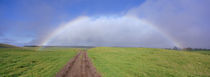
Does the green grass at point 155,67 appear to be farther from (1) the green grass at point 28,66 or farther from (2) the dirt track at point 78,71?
(1) the green grass at point 28,66

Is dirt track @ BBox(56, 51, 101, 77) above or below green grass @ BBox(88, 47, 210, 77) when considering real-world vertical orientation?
above

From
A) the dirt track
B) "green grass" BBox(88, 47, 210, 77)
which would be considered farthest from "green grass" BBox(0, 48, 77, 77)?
"green grass" BBox(88, 47, 210, 77)

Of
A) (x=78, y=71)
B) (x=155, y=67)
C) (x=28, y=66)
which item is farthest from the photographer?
(x=155, y=67)

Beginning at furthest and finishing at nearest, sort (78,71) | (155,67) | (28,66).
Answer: (155,67), (28,66), (78,71)

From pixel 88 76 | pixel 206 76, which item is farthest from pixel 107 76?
pixel 206 76

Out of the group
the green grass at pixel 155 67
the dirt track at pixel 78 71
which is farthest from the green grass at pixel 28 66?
the green grass at pixel 155 67

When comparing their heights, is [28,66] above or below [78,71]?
below

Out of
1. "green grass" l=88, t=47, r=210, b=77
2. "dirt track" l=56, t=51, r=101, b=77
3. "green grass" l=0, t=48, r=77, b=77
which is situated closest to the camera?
"dirt track" l=56, t=51, r=101, b=77

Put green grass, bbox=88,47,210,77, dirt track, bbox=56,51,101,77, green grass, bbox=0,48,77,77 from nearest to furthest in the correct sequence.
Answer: dirt track, bbox=56,51,101,77
green grass, bbox=0,48,77,77
green grass, bbox=88,47,210,77

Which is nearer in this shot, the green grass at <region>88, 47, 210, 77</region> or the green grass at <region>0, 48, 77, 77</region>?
the green grass at <region>0, 48, 77, 77</region>

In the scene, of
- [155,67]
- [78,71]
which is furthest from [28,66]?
[155,67]

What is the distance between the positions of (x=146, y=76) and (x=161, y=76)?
2256mm

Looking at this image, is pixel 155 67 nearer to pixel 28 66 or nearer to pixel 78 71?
pixel 78 71

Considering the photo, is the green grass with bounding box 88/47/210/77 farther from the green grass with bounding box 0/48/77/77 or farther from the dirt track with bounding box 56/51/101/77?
the green grass with bounding box 0/48/77/77
